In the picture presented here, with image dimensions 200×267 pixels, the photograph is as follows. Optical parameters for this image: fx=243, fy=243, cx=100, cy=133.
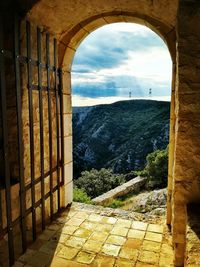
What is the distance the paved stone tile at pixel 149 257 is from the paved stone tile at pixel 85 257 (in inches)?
20.8

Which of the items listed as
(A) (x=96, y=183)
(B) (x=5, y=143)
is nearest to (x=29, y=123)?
(B) (x=5, y=143)

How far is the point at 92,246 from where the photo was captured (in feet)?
9.48

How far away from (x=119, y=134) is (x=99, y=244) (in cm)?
3221

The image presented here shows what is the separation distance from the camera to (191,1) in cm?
→ 204

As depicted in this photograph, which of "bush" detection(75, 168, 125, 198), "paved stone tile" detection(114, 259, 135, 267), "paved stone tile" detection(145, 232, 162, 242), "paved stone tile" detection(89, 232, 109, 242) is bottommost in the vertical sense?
"bush" detection(75, 168, 125, 198)

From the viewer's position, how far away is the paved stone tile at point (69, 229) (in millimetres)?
3195

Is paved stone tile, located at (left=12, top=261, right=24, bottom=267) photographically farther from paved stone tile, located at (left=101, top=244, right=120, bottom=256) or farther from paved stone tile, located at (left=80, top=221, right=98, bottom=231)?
paved stone tile, located at (left=80, top=221, right=98, bottom=231)

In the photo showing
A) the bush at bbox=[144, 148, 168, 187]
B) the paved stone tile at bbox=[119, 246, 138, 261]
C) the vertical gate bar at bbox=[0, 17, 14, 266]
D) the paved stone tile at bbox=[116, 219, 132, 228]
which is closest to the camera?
the vertical gate bar at bbox=[0, 17, 14, 266]

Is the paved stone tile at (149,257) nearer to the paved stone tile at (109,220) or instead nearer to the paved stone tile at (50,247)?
the paved stone tile at (109,220)

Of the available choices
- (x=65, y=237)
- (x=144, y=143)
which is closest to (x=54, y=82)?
(x=65, y=237)

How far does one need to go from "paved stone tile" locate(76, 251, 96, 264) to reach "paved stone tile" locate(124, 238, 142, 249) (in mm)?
463

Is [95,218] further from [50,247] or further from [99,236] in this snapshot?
[50,247]

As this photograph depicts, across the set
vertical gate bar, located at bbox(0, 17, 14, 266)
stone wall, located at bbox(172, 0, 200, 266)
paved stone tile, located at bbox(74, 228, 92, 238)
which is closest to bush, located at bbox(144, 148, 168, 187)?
paved stone tile, located at bbox(74, 228, 92, 238)

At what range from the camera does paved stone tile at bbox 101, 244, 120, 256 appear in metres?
2.76
